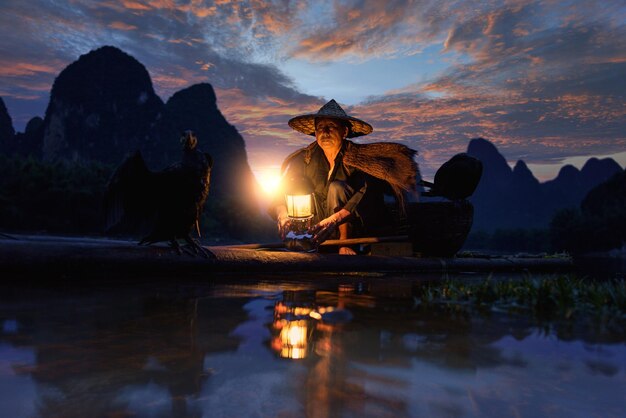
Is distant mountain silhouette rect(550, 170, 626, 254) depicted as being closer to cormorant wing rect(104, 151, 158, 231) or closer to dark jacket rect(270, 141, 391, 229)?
dark jacket rect(270, 141, 391, 229)

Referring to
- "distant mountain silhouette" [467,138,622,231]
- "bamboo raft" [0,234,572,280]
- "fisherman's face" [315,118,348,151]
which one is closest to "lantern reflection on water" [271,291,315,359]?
"bamboo raft" [0,234,572,280]

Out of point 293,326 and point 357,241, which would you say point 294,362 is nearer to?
point 293,326

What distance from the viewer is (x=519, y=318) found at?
226cm

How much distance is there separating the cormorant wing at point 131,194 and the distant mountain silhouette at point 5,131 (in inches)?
3405

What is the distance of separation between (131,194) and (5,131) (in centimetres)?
8868

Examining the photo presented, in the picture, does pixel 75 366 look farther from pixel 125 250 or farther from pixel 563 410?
pixel 125 250

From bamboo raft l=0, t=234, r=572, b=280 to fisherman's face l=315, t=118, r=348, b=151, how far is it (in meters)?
1.58

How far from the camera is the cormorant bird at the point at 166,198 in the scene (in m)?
3.61

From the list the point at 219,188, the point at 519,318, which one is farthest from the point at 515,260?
the point at 219,188

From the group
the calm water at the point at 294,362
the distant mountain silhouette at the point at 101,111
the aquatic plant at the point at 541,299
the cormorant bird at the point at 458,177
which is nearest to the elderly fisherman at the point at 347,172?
the cormorant bird at the point at 458,177

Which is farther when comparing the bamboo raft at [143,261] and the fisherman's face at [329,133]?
the fisherman's face at [329,133]

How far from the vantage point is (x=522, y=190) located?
155 metres

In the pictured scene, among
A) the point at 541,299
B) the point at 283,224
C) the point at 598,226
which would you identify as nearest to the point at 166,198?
the point at 283,224

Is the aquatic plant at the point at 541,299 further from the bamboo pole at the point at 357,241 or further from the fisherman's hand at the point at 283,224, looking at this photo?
the fisherman's hand at the point at 283,224
